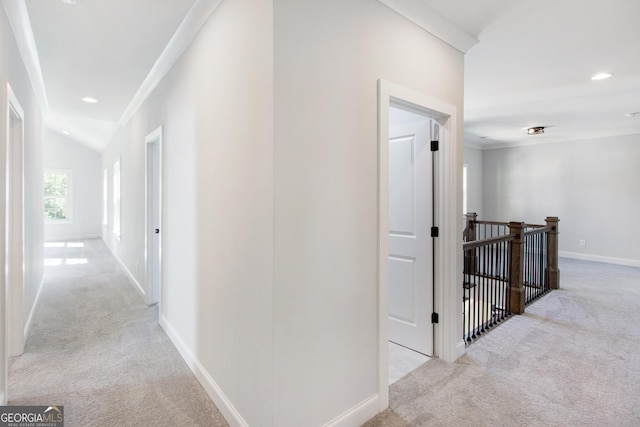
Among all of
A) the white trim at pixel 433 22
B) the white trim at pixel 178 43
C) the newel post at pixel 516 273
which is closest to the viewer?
the white trim at pixel 433 22

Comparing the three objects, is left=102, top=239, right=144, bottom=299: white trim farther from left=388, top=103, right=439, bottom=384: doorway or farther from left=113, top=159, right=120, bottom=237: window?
left=388, top=103, right=439, bottom=384: doorway

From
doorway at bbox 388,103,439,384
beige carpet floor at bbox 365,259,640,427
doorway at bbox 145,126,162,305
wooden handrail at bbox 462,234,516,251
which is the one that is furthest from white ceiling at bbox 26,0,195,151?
beige carpet floor at bbox 365,259,640,427

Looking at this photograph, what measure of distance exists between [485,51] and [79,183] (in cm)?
1141

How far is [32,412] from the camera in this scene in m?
2.01

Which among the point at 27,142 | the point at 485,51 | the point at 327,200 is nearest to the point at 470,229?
the point at 485,51

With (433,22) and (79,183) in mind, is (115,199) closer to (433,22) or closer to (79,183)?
(79,183)

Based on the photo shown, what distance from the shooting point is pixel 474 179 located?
8.22 metres

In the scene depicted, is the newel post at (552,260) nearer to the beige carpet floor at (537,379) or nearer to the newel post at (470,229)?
the beige carpet floor at (537,379)

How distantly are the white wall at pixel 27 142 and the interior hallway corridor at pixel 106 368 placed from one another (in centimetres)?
40

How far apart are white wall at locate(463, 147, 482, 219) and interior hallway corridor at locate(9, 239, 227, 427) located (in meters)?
7.35

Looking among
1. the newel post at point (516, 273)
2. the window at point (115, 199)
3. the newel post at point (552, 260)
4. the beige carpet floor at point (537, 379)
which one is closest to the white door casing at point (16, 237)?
the beige carpet floor at point (537, 379)

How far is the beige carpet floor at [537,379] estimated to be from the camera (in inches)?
76.3

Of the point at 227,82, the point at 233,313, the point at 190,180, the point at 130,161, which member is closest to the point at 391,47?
the point at 227,82

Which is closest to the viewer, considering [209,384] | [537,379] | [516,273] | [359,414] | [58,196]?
[359,414]
